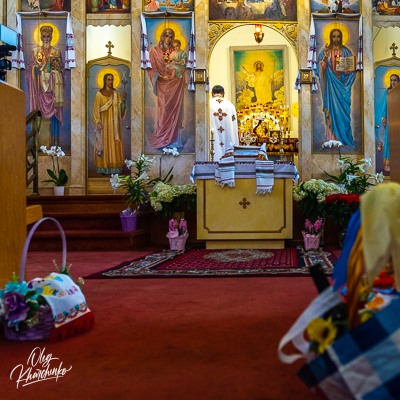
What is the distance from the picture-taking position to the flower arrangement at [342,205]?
527 centimetres

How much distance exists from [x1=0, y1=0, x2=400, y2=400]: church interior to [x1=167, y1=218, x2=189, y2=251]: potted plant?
28 mm

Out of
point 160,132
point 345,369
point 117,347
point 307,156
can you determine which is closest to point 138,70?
point 160,132

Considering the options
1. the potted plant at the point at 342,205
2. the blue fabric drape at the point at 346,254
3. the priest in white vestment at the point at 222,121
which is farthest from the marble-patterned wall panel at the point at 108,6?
the blue fabric drape at the point at 346,254

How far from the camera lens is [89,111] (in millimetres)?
10055

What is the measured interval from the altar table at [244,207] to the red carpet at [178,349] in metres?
3.03

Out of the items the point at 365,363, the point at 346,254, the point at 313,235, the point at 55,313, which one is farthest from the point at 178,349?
the point at 313,235

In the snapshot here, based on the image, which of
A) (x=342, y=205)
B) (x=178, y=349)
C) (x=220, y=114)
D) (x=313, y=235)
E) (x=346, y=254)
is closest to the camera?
(x=346, y=254)

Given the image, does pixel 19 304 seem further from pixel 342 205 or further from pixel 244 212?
pixel 244 212

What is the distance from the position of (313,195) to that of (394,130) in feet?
12.9

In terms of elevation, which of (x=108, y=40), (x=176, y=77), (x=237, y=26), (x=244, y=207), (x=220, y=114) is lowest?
(x=244, y=207)

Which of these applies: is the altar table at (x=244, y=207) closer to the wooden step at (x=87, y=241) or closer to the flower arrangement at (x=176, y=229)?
the flower arrangement at (x=176, y=229)

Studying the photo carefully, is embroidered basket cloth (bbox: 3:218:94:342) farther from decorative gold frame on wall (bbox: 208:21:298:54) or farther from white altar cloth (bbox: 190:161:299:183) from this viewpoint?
decorative gold frame on wall (bbox: 208:21:298:54)

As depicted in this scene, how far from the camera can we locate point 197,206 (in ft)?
21.7

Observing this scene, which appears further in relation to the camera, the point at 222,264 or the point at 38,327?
the point at 222,264
